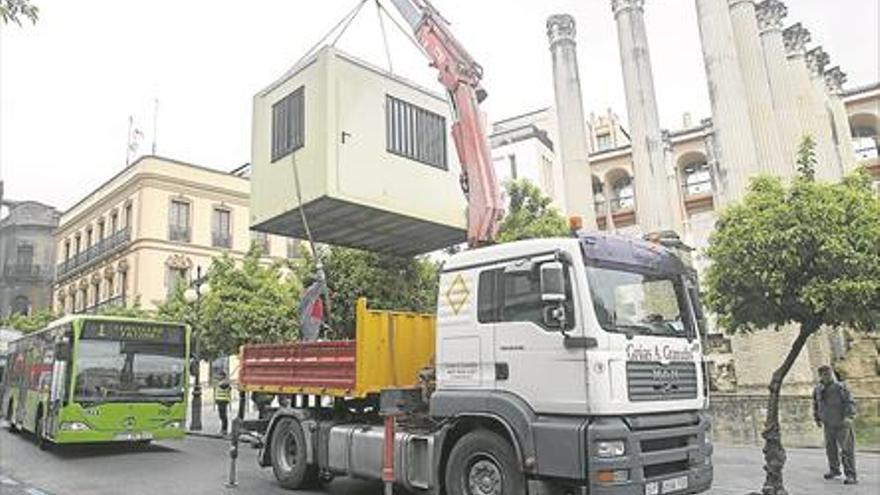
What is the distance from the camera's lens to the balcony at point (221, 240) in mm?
39250

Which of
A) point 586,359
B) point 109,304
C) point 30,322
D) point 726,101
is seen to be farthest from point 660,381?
point 30,322

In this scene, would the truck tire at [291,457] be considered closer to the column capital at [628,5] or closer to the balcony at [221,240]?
the column capital at [628,5]

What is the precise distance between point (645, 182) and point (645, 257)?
57.5 ft

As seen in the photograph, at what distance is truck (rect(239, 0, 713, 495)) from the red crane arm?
1.91 meters

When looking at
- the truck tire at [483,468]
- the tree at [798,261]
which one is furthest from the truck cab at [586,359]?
the tree at [798,261]

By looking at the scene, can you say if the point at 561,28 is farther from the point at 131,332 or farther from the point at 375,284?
the point at 131,332

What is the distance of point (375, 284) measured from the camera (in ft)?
56.2

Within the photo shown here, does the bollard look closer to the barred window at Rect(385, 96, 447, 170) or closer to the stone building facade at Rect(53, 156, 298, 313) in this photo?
the barred window at Rect(385, 96, 447, 170)

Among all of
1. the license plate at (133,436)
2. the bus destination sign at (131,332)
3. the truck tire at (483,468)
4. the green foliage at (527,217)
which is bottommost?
the truck tire at (483,468)

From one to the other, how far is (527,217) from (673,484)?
1206cm

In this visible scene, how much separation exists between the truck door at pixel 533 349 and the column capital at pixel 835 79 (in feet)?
99.4

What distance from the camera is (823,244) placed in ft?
29.9

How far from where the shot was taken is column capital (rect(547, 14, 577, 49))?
1052 inches

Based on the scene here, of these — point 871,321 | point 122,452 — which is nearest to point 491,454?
point 871,321
